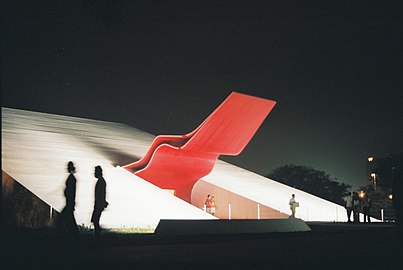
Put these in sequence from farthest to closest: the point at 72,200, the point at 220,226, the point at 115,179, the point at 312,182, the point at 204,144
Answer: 1. the point at 312,182
2. the point at 204,144
3. the point at 115,179
4. the point at 220,226
5. the point at 72,200

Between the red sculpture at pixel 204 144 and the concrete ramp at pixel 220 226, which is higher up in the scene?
the red sculpture at pixel 204 144

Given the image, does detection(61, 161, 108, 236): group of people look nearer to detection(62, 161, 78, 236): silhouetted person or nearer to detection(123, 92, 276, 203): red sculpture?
detection(62, 161, 78, 236): silhouetted person

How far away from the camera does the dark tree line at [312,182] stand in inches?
2203

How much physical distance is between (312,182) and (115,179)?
4554 centimetres

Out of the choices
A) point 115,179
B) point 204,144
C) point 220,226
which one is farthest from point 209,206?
point 220,226

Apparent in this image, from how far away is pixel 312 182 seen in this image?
58.3 m

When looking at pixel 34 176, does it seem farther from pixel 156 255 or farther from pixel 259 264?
pixel 259 264

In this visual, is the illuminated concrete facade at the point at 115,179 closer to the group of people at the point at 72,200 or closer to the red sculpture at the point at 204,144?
the red sculpture at the point at 204,144

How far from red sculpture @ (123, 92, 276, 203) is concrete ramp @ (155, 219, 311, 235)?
5304 mm

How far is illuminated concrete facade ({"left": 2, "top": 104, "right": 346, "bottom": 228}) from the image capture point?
42.0ft

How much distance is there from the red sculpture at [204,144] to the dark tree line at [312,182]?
38671 mm

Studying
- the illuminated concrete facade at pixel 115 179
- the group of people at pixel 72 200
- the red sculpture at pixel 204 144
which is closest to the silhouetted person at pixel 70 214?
the group of people at pixel 72 200

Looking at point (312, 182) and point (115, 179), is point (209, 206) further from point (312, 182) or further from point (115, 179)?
point (312, 182)

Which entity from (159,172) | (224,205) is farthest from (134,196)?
(224,205)
